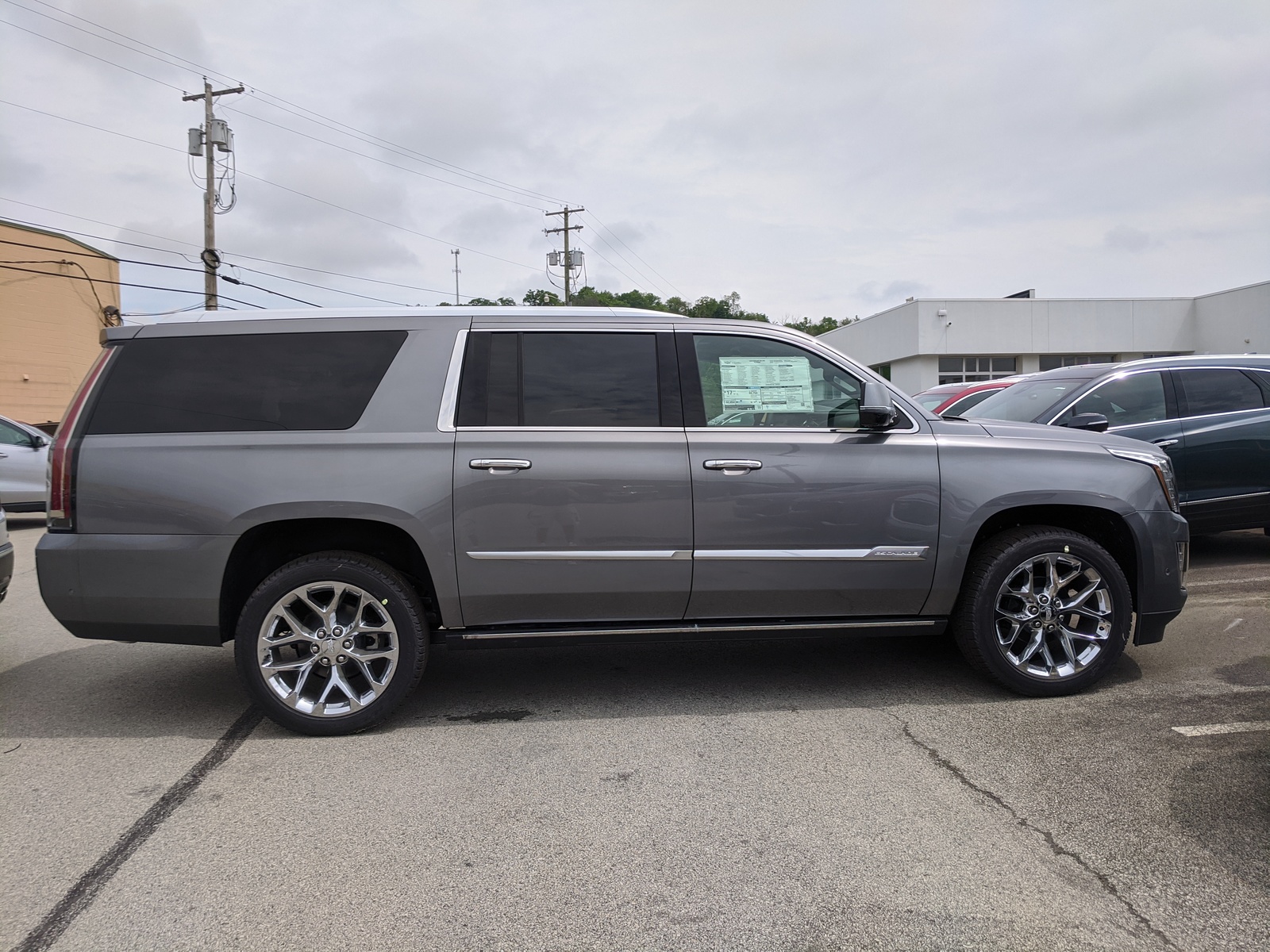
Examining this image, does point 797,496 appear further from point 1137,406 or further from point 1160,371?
point 1160,371

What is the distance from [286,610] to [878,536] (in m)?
2.82

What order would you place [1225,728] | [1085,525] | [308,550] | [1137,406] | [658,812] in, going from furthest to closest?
[1137,406], [1085,525], [308,550], [1225,728], [658,812]

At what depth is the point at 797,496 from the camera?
163 inches

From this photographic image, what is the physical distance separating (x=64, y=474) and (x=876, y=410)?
12.4 ft

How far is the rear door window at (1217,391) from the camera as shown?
7.14 metres

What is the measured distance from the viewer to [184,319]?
412cm

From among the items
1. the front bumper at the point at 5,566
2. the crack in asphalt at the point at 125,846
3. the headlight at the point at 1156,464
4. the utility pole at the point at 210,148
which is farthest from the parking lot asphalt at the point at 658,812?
the utility pole at the point at 210,148

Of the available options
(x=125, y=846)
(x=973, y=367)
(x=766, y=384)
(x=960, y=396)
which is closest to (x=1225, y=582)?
(x=766, y=384)

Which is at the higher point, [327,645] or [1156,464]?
[1156,464]

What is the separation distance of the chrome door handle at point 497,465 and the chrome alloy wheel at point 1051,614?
2.45 m

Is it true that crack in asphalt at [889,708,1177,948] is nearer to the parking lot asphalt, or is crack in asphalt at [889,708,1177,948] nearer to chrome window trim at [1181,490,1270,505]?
the parking lot asphalt

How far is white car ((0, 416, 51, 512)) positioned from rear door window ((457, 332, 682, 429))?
381 inches

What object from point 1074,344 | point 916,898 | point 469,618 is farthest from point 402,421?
point 1074,344

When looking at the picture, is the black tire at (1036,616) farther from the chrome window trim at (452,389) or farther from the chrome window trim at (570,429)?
the chrome window trim at (452,389)
